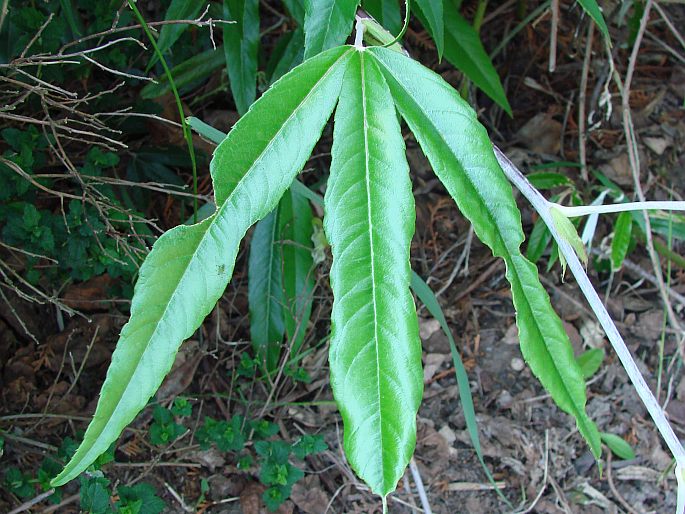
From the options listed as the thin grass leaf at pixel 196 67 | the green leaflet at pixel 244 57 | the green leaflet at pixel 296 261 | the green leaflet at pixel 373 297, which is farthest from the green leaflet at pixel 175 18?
the green leaflet at pixel 373 297

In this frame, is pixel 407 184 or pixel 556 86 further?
pixel 556 86

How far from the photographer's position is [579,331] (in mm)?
1353

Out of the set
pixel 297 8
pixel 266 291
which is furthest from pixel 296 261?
pixel 297 8

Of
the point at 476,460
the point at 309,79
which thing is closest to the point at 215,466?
the point at 476,460

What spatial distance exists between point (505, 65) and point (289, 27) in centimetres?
45

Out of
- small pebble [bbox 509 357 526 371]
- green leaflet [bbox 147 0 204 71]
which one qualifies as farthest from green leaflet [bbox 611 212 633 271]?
green leaflet [bbox 147 0 204 71]

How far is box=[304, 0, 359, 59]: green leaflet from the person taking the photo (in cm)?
69

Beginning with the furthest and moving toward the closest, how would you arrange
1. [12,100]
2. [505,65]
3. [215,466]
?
[505,65] → [215,466] → [12,100]

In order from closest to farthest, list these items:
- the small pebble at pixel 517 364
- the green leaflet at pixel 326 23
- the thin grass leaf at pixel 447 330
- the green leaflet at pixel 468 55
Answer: the green leaflet at pixel 326 23
the thin grass leaf at pixel 447 330
the green leaflet at pixel 468 55
the small pebble at pixel 517 364

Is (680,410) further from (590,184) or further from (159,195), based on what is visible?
(159,195)

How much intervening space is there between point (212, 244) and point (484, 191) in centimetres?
24

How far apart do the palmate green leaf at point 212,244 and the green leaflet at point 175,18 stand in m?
0.36

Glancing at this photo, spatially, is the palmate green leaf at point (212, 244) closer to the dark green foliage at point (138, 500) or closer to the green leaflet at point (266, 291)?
the dark green foliage at point (138, 500)

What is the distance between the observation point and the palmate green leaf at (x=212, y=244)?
576 millimetres
